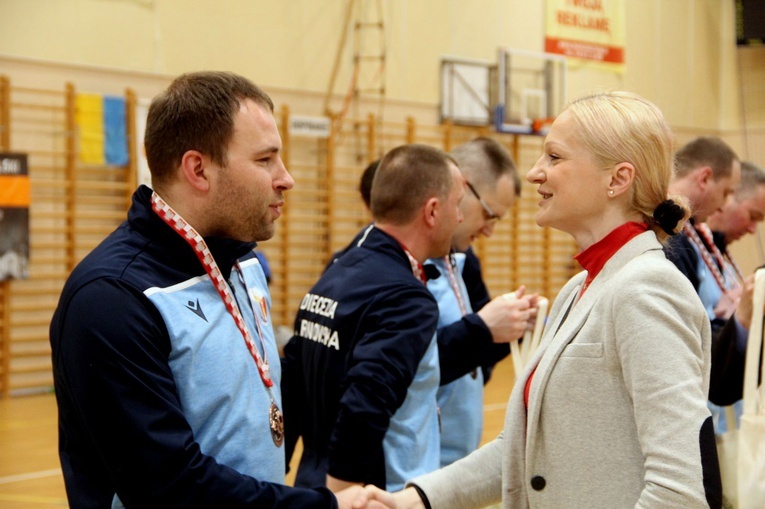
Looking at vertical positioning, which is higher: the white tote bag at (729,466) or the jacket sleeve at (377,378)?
the jacket sleeve at (377,378)

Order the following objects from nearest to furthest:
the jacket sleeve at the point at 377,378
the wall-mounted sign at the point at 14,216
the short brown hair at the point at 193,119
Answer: the short brown hair at the point at 193,119, the jacket sleeve at the point at 377,378, the wall-mounted sign at the point at 14,216

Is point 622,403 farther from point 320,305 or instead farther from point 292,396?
point 292,396

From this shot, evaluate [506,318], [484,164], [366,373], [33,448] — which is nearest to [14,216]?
[33,448]

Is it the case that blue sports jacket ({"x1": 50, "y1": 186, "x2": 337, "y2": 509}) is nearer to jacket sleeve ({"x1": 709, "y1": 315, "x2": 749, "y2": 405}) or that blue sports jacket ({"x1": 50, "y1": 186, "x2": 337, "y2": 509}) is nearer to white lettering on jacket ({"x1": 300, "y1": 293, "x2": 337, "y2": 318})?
Result: white lettering on jacket ({"x1": 300, "y1": 293, "x2": 337, "y2": 318})

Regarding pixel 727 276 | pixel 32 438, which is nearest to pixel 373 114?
pixel 32 438

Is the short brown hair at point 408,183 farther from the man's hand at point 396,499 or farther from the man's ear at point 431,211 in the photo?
the man's hand at point 396,499

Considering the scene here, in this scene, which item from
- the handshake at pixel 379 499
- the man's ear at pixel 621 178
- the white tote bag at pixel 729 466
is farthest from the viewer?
the white tote bag at pixel 729 466

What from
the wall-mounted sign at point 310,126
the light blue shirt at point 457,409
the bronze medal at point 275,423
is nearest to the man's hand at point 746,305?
the light blue shirt at point 457,409

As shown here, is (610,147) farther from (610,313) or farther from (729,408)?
(729,408)

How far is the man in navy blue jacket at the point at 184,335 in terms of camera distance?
1.61 meters

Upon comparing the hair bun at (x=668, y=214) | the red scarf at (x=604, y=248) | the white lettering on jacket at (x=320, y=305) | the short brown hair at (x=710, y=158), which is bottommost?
the white lettering on jacket at (x=320, y=305)

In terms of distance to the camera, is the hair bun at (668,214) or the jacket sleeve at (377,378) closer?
the hair bun at (668,214)

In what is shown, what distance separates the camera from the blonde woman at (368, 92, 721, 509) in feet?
4.91

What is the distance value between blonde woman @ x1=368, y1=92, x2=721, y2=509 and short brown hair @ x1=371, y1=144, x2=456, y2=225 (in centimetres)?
104
